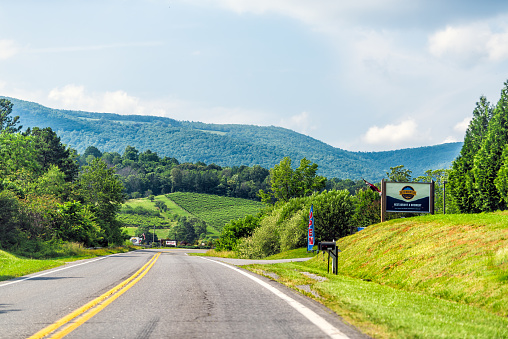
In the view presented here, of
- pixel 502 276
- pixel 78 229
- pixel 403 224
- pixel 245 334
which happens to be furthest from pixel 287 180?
pixel 245 334

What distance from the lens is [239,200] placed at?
191 meters

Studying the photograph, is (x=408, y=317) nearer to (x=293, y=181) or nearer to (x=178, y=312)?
(x=178, y=312)

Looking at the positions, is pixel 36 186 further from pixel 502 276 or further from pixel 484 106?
pixel 484 106

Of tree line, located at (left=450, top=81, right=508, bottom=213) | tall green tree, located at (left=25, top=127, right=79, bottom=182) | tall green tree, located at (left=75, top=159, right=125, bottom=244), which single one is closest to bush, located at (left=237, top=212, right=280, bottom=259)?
tree line, located at (left=450, top=81, right=508, bottom=213)

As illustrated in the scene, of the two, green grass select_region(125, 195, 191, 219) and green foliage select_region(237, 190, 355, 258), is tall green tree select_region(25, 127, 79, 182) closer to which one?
green foliage select_region(237, 190, 355, 258)

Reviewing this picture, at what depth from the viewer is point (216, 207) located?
180125 millimetres

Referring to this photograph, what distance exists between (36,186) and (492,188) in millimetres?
51424

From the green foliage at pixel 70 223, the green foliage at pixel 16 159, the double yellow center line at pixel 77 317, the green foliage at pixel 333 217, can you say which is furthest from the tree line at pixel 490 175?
the green foliage at pixel 16 159

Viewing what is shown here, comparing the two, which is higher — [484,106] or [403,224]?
[484,106]

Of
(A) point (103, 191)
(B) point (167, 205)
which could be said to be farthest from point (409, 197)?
(B) point (167, 205)

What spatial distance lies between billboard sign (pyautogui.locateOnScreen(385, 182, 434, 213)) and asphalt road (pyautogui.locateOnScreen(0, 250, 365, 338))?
2155 centimetres

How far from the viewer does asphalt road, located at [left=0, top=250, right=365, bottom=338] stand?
21.5ft

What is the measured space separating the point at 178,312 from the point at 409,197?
2699 centimetres

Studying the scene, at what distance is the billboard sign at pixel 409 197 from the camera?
3247 cm
